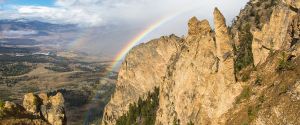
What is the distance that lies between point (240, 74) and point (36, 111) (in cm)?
6342

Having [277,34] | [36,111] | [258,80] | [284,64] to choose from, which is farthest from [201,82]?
[36,111]

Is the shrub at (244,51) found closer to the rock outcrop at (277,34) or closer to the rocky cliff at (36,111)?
the rock outcrop at (277,34)

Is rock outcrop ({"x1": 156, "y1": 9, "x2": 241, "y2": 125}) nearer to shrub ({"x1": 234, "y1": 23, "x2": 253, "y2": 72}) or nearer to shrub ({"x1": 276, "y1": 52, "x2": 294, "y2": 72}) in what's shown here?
shrub ({"x1": 234, "y1": 23, "x2": 253, "y2": 72})

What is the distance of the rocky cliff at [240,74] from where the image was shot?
7669cm

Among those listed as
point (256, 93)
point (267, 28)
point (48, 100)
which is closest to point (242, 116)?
point (256, 93)

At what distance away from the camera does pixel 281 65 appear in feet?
264

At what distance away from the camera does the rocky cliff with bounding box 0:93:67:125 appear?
107 feet

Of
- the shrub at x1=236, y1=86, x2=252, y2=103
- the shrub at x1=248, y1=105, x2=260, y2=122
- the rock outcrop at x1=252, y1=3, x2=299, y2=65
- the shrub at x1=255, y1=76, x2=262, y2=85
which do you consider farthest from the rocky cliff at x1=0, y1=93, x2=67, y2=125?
the rock outcrop at x1=252, y1=3, x2=299, y2=65

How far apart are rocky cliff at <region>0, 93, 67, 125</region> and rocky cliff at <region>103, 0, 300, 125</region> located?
35.0m

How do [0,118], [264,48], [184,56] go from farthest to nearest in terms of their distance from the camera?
Answer: [184,56]
[264,48]
[0,118]

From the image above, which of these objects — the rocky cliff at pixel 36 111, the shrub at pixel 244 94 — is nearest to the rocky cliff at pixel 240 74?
the shrub at pixel 244 94

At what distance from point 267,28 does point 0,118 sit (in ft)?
277

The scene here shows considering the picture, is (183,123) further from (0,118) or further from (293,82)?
(0,118)

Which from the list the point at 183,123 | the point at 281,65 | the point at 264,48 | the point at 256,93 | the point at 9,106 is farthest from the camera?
the point at 183,123
